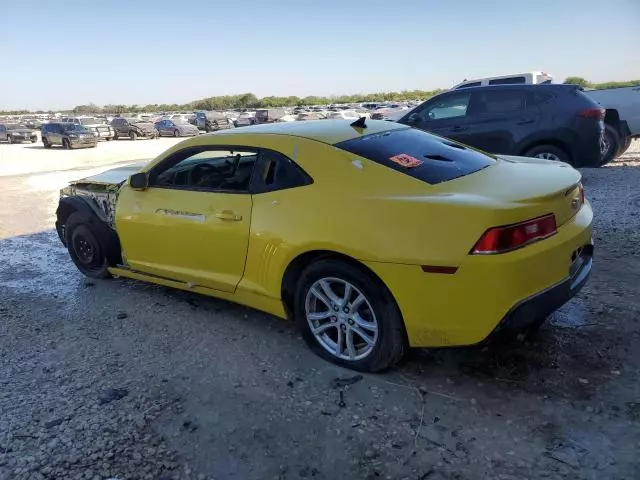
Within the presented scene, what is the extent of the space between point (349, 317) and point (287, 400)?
614mm

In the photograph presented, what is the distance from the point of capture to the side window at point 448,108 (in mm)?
8438

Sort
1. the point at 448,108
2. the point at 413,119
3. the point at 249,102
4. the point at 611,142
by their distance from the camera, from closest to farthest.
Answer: the point at 448,108 < the point at 413,119 < the point at 611,142 < the point at 249,102

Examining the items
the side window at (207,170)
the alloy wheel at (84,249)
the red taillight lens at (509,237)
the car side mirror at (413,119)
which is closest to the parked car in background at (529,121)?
the car side mirror at (413,119)

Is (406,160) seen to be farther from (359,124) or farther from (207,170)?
(207,170)

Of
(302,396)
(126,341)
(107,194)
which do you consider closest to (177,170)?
(107,194)

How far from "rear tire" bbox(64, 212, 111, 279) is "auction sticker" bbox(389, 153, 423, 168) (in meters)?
3.04

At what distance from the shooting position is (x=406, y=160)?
326 centimetres

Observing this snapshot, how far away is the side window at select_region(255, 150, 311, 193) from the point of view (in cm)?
337

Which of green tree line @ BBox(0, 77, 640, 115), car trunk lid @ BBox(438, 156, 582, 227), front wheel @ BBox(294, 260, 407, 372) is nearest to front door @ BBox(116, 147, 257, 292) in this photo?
front wheel @ BBox(294, 260, 407, 372)

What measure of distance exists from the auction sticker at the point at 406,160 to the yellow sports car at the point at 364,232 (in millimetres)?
14

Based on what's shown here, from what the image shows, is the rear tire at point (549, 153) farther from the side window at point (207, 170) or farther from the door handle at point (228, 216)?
the door handle at point (228, 216)

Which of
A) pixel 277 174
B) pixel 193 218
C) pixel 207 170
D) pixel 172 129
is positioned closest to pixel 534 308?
pixel 277 174

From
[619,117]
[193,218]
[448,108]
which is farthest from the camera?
[619,117]

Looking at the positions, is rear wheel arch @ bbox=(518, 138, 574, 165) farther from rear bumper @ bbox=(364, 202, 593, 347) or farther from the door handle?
the door handle
